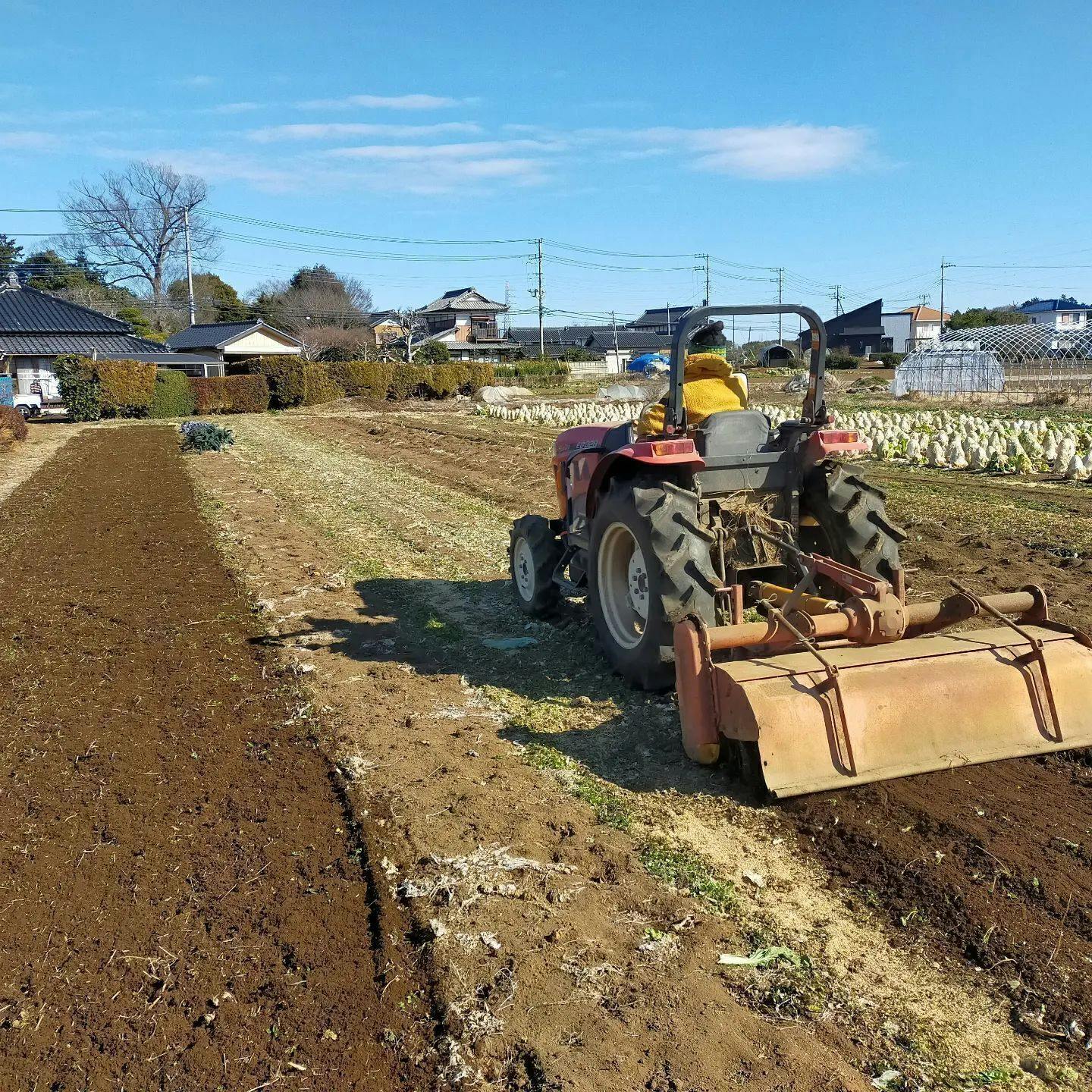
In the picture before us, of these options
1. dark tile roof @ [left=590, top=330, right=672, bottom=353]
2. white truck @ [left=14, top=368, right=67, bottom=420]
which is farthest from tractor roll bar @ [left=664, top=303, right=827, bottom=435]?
dark tile roof @ [left=590, top=330, right=672, bottom=353]

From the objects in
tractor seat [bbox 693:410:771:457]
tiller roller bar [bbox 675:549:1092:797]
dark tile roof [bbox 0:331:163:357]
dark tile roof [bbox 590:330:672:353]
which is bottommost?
tiller roller bar [bbox 675:549:1092:797]

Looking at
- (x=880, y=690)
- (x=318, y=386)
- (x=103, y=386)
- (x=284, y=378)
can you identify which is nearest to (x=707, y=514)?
(x=880, y=690)

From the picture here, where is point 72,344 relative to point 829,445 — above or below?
above

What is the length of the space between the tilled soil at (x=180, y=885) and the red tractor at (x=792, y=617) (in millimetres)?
1741

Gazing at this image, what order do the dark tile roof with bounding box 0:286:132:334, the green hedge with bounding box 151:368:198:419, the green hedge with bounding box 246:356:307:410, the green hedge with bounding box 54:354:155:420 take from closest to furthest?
1. the green hedge with bounding box 54:354:155:420
2. the green hedge with bounding box 151:368:198:419
3. the green hedge with bounding box 246:356:307:410
4. the dark tile roof with bounding box 0:286:132:334

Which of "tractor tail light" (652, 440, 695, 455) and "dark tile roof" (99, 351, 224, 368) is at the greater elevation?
"dark tile roof" (99, 351, 224, 368)

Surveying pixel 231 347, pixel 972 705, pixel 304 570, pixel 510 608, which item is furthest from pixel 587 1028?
pixel 231 347

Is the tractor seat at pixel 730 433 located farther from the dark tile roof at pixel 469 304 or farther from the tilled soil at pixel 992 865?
the dark tile roof at pixel 469 304

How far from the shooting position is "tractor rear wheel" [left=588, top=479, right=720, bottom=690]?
5.20m

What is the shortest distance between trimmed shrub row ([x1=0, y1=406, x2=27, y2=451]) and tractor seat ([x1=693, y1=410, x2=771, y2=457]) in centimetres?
2247

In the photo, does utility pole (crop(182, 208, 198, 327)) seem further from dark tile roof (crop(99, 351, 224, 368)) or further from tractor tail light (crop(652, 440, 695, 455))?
tractor tail light (crop(652, 440, 695, 455))

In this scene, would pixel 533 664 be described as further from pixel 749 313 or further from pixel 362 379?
pixel 362 379

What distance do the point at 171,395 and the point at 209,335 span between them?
69.7ft

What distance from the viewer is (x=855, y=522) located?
569 cm
